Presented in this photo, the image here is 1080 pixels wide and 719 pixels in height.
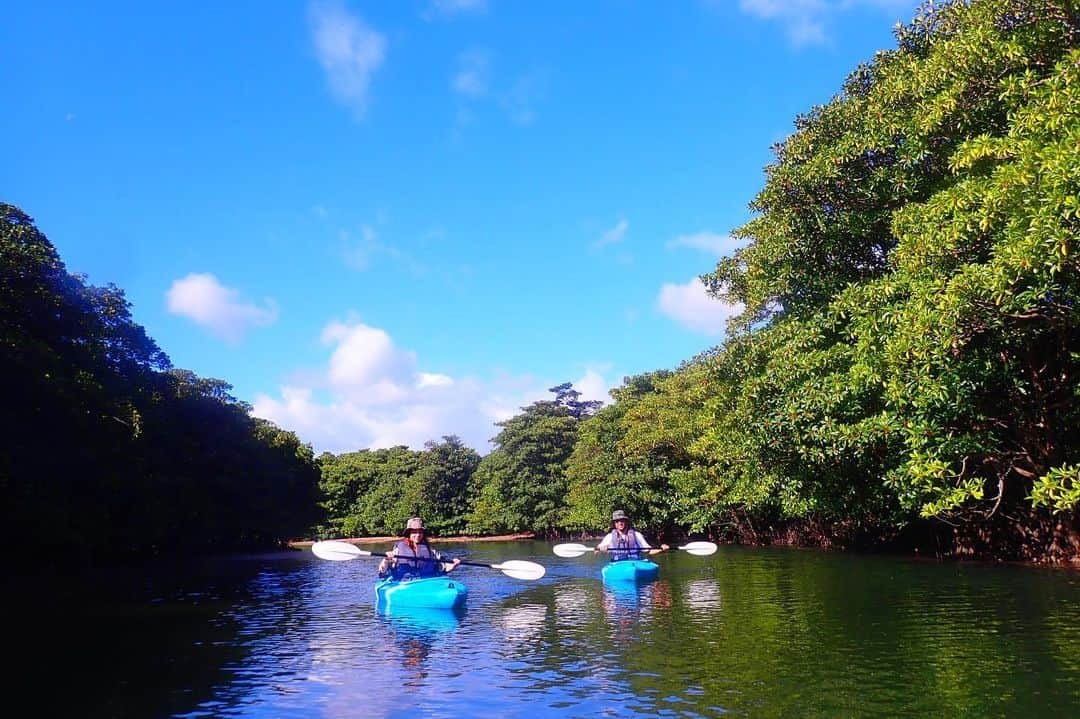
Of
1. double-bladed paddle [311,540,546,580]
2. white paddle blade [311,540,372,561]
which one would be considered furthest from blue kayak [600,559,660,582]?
white paddle blade [311,540,372,561]

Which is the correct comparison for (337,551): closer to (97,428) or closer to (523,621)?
(523,621)

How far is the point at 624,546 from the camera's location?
2292 centimetres

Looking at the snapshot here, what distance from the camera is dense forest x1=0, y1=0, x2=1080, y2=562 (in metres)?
13.1

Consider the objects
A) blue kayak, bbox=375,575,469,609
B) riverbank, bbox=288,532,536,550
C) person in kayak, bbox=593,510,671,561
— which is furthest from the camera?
riverbank, bbox=288,532,536,550

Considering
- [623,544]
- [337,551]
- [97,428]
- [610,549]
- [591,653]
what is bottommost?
[591,653]

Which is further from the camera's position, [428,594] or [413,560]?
[413,560]

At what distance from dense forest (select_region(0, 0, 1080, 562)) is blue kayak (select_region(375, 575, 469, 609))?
8.43m

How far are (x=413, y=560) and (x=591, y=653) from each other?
6.88m


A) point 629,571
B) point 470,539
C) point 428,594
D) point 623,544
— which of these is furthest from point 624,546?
point 470,539

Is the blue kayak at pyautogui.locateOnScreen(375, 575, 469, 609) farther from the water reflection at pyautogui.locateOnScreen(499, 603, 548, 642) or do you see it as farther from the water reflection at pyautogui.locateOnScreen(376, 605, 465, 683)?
the water reflection at pyautogui.locateOnScreen(499, 603, 548, 642)

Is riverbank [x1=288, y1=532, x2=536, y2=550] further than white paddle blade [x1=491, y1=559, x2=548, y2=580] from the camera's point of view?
Yes

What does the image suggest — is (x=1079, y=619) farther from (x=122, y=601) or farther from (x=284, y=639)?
(x=122, y=601)

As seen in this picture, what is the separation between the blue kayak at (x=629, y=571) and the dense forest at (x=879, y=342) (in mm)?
4262

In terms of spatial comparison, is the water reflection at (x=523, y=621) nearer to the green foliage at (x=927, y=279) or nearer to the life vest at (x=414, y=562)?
the life vest at (x=414, y=562)
